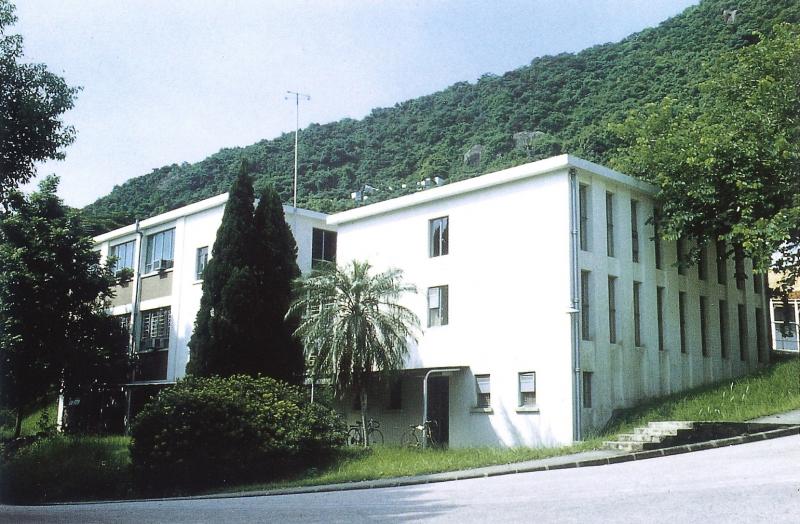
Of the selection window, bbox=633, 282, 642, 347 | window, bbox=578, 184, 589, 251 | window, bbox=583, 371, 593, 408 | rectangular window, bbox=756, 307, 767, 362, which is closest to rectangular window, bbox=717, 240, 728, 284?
rectangular window, bbox=756, 307, 767, 362

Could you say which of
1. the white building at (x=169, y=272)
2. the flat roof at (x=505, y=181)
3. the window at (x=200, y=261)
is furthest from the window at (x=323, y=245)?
the window at (x=200, y=261)

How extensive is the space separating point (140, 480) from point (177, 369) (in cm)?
1334

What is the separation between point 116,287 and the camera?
40.8m

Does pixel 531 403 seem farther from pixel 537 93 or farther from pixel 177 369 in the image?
pixel 537 93

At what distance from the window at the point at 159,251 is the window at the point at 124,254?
1172mm

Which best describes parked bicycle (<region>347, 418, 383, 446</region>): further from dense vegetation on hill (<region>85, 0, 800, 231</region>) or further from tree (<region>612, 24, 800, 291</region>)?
dense vegetation on hill (<region>85, 0, 800, 231</region>)

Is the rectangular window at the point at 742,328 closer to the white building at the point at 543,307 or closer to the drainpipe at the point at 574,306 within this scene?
the white building at the point at 543,307

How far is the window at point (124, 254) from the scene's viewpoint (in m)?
40.2

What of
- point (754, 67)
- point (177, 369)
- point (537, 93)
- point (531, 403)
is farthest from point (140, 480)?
point (537, 93)

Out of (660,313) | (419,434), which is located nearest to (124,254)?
(419,434)

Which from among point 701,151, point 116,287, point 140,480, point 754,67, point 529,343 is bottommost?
point 140,480

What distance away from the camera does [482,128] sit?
57.6 meters

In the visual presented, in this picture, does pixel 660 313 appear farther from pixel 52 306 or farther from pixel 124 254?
pixel 124 254

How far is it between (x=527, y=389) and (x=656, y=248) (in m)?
6.96
